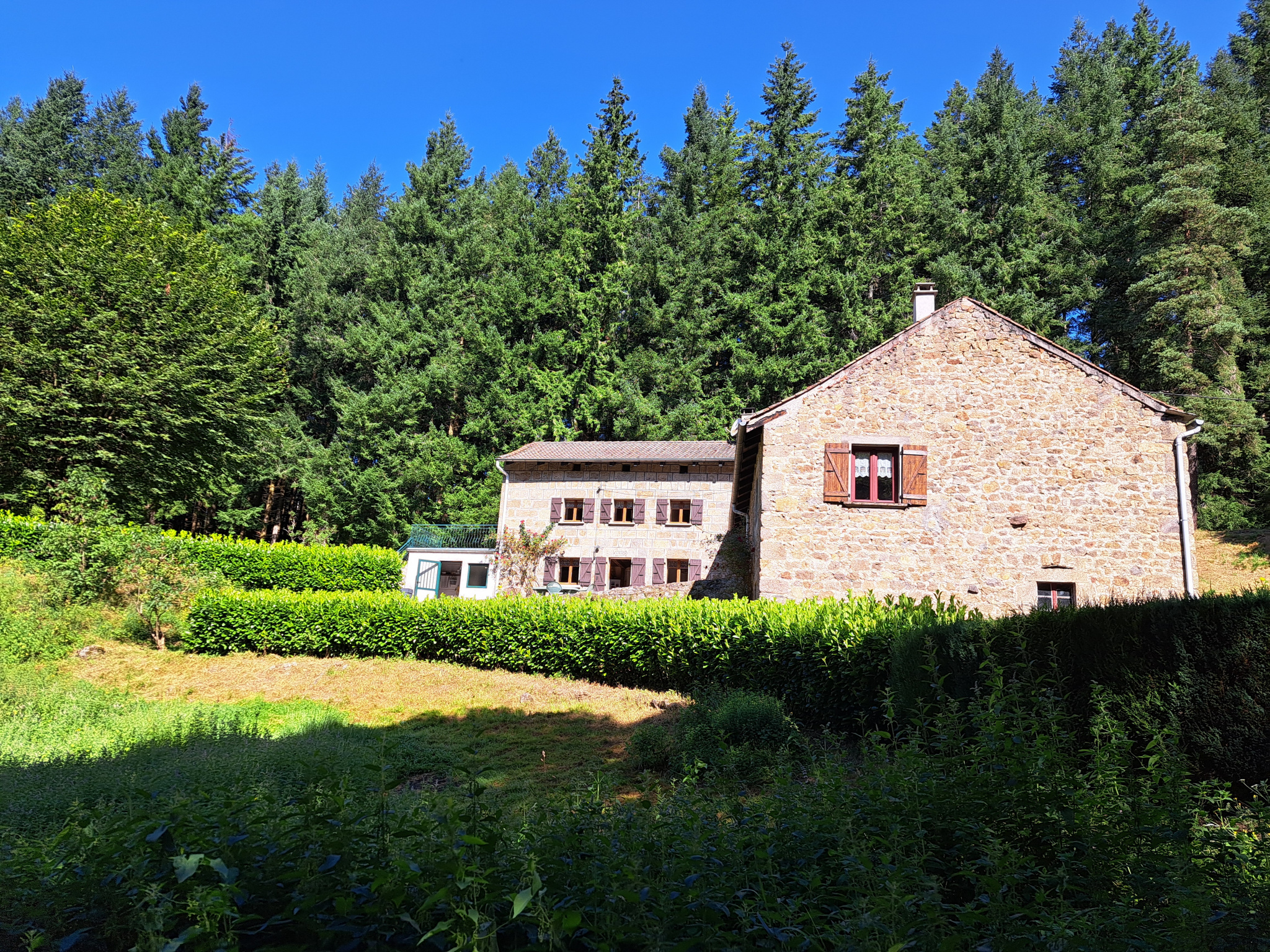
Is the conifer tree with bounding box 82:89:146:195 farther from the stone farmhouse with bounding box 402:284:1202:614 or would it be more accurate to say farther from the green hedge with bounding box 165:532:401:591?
the stone farmhouse with bounding box 402:284:1202:614

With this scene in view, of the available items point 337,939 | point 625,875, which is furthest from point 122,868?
point 625,875

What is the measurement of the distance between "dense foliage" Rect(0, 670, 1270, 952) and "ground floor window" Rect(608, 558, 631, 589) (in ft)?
71.2

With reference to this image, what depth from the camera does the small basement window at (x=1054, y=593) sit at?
13.2 metres

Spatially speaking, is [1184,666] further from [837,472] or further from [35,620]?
[35,620]

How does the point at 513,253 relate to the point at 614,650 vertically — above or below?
above


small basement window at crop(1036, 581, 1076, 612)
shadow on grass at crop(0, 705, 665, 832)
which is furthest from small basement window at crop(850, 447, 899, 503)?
shadow on grass at crop(0, 705, 665, 832)

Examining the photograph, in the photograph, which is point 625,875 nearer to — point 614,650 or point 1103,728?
point 1103,728

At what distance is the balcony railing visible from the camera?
27.3 metres

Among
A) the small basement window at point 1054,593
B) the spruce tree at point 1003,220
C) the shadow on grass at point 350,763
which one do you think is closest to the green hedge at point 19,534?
the shadow on grass at point 350,763

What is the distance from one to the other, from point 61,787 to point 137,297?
23.0 meters

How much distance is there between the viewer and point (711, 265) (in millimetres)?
33750

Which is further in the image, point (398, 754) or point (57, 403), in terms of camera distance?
point (57, 403)

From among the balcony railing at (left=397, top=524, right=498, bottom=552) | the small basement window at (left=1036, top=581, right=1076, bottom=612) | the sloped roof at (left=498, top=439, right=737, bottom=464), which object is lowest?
the small basement window at (left=1036, top=581, right=1076, bottom=612)

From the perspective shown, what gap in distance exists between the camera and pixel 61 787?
5.07 meters
